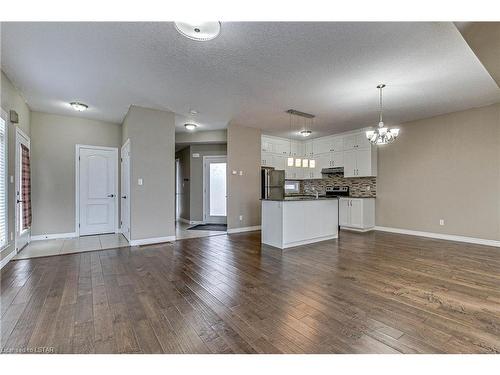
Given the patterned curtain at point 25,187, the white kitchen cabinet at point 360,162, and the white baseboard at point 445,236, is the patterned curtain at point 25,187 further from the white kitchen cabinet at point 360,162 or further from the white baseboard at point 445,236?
the white baseboard at point 445,236

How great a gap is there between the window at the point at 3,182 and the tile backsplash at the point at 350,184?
7.33 metres

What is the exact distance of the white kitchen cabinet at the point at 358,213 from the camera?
A: 6191 mm

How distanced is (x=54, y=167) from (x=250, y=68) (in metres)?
4.95

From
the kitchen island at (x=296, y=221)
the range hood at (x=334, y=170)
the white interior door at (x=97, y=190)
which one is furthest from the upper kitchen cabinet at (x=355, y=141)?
the white interior door at (x=97, y=190)

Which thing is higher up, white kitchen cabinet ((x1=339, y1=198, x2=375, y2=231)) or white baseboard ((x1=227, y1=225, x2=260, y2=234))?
white kitchen cabinet ((x1=339, y1=198, x2=375, y2=231))

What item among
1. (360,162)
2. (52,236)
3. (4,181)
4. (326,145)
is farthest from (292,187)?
(4,181)

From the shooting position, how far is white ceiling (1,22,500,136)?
245 centimetres

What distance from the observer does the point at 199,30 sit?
2.41m

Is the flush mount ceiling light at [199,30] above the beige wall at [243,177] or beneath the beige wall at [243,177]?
above

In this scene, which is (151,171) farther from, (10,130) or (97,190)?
(10,130)

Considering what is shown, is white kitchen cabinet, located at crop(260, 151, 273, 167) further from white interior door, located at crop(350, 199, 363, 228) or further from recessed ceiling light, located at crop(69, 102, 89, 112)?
recessed ceiling light, located at crop(69, 102, 89, 112)

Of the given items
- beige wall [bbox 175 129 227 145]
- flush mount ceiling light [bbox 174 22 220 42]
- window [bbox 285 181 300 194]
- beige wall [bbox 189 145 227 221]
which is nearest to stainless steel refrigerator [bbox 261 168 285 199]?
window [bbox 285 181 300 194]

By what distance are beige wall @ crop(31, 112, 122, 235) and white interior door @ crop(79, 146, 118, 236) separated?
189 mm
